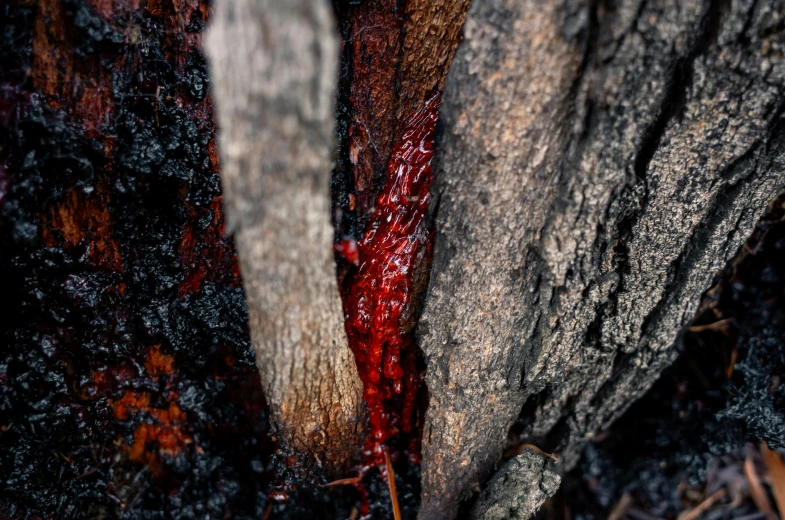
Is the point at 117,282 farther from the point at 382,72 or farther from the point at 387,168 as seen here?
the point at 382,72

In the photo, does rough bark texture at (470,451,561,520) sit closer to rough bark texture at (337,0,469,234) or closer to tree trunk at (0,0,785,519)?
tree trunk at (0,0,785,519)

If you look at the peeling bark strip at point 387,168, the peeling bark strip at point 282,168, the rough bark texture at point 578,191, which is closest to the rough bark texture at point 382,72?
the peeling bark strip at point 387,168

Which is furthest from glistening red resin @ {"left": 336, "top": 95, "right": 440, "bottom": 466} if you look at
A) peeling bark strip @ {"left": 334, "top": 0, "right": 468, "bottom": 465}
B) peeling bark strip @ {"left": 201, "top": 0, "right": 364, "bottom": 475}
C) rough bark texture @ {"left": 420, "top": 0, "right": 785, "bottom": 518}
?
A: peeling bark strip @ {"left": 201, "top": 0, "right": 364, "bottom": 475}

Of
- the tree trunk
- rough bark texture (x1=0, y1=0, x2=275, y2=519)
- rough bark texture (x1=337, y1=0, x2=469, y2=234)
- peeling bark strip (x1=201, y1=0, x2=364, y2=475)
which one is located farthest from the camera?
rough bark texture (x1=337, y1=0, x2=469, y2=234)

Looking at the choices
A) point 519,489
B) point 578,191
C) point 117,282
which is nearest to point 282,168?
point 578,191

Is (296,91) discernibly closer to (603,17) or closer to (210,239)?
(603,17)

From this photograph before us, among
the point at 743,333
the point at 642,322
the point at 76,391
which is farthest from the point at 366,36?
the point at 743,333

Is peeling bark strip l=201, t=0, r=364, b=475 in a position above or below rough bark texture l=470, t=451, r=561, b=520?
above
